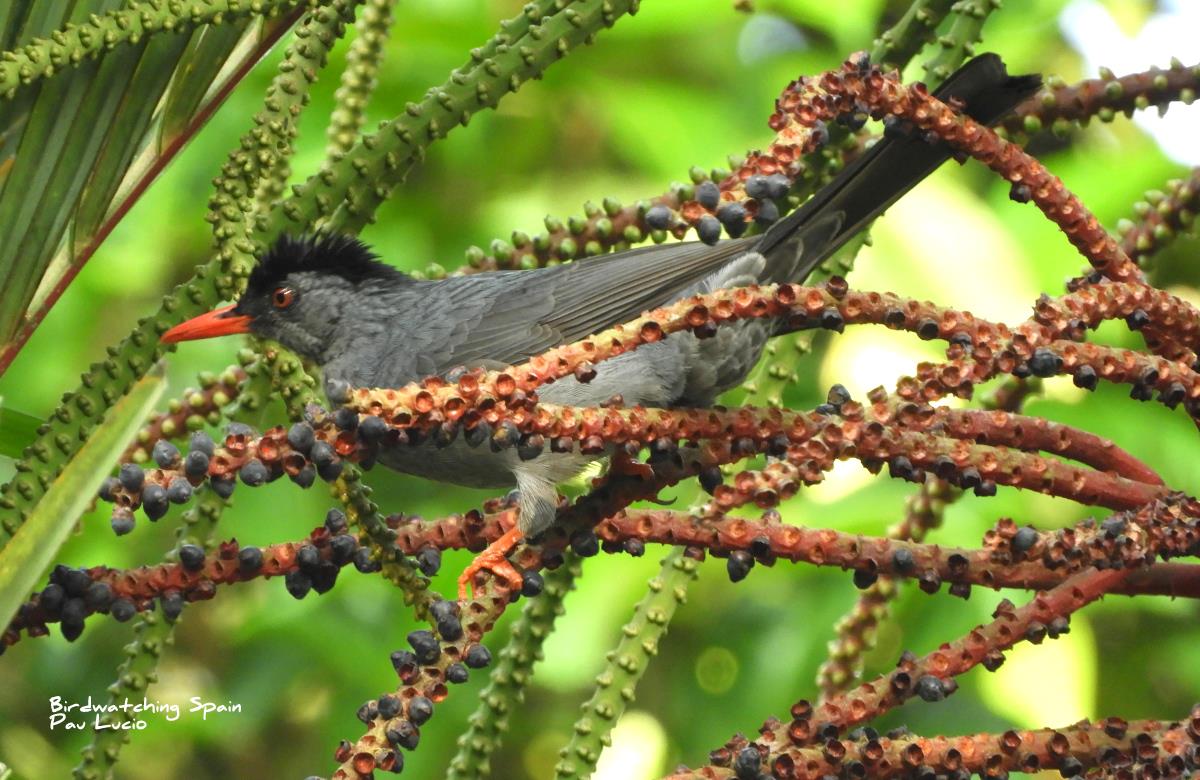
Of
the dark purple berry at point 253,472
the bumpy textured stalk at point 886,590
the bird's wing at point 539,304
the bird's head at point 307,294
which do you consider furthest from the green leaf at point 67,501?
the bird's head at point 307,294

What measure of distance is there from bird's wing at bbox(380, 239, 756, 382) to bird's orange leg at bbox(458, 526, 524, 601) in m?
0.55

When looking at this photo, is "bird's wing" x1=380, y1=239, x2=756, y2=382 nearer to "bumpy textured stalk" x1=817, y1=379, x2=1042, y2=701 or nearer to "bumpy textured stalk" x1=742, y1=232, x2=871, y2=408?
"bumpy textured stalk" x1=742, y1=232, x2=871, y2=408

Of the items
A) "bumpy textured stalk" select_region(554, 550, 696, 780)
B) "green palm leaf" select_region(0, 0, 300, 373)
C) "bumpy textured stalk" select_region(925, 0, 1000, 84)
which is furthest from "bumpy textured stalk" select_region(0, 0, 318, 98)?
"bumpy textured stalk" select_region(925, 0, 1000, 84)

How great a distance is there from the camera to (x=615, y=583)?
14.0 feet

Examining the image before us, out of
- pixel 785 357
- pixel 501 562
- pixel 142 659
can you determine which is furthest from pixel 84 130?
pixel 785 357

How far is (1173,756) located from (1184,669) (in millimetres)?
3135

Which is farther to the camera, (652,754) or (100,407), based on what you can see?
(652,754)

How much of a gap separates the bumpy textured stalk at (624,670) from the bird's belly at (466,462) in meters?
0.76

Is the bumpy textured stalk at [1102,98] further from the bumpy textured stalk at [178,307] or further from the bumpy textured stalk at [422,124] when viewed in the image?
the bumpy textured stalk at [178,307]

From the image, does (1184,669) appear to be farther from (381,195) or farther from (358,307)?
(381,195)

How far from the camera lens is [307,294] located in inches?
127

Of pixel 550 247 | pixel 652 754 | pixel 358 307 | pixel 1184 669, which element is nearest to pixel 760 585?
pixel 652 754

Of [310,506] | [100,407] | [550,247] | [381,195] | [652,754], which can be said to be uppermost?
[310,506]

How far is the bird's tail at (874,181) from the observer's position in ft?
6.51
